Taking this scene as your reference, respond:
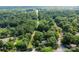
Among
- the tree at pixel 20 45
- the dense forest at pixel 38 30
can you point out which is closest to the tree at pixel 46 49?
the dense forest at pixel 38 30

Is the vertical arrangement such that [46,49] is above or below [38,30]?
below

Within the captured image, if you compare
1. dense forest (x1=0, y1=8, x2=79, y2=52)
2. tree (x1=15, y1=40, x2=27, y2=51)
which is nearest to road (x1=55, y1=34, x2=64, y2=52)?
dense forest (x1=0, y1=8, x2=79, y2=52)

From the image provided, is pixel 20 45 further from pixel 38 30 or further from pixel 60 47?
pixel 60 47

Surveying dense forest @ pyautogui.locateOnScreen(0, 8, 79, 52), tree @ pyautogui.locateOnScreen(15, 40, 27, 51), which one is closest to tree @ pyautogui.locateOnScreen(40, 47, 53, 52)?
dense forest @ pyautogui.locateOnScreen(0, 8, 79, 52)

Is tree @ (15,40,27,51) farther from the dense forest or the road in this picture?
the road

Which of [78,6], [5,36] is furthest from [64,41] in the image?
[5,36]

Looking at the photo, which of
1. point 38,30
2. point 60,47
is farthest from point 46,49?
point 38,30

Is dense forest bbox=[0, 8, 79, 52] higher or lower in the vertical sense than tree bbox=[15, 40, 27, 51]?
higher

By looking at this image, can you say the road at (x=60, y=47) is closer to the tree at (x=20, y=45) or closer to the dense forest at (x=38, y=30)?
the dense forest at (x=38, y=30)
